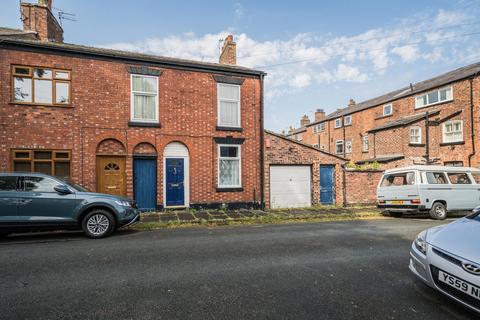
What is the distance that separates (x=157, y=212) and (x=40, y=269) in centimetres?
664

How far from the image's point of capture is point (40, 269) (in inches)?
180

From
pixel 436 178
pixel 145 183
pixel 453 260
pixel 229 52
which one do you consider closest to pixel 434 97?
pixel 436 178

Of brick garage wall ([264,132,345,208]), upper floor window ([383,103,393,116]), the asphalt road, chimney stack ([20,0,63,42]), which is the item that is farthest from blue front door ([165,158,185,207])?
upper floor window ([383,103,393,116])


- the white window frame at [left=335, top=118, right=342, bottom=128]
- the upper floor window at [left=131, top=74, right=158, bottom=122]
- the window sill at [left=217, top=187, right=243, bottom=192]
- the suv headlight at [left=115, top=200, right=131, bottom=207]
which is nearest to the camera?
the suv headlight at [left=115, top=200, right=131, bottom=207]

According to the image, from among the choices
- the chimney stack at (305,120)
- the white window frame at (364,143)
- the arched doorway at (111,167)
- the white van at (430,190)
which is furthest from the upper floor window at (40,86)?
the chimney stack at (305,120)

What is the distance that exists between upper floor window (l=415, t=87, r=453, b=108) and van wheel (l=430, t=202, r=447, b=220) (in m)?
13.2

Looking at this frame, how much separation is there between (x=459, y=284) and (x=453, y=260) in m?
0.25

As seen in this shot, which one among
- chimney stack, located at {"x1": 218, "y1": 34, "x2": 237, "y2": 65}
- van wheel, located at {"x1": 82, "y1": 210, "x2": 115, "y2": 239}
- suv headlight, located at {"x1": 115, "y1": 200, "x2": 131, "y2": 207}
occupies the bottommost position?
van wheel, located at {"x1": 82, "y1": 210, "x2": 115, "y2": 239}

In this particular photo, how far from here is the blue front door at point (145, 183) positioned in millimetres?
11312

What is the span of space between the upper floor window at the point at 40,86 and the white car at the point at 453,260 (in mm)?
12419

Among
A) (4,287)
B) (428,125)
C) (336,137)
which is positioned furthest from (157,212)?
(336,137)

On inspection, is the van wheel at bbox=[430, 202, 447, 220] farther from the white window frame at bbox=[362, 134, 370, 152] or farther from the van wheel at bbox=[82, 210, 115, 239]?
the white window frame at bbox=[362, 134, 370, 152]

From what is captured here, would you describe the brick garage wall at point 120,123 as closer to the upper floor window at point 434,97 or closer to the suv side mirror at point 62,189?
the suv side mirror at point 62,189

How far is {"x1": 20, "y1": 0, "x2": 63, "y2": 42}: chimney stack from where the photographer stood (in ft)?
39.4
